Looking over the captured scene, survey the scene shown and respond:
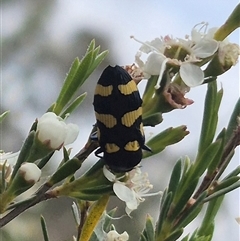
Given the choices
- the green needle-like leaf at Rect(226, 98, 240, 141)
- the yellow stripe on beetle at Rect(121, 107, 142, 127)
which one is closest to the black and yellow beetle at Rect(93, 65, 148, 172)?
the yellow stripe on beetle at Rect(121, 107, 142, 127)

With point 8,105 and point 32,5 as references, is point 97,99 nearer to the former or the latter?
point 8,105

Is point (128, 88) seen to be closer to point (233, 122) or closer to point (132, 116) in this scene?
point (132, 116)

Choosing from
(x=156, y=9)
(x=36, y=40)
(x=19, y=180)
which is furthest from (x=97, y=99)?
(x=156, y=9)

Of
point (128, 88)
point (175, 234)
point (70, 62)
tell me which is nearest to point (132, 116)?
point (128, 88)

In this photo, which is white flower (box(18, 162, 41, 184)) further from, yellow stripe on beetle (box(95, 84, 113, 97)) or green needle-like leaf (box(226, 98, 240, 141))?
green needle-like leaf (box(226, 98, 240, 141))

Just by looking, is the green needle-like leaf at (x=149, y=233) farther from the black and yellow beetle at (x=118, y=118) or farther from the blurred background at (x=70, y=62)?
the blurred background at (x=70, y=62)
